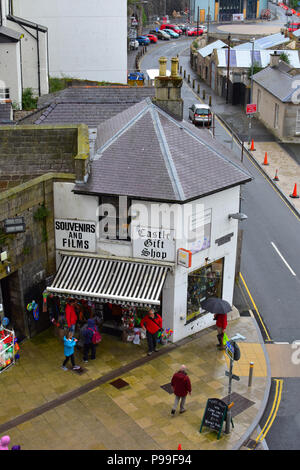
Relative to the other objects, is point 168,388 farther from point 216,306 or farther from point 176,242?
point 176,242

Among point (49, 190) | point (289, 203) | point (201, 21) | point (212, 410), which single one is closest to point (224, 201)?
point (49, 190)

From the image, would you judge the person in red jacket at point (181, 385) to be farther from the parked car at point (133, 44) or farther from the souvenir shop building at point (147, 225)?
the parked car at point (133, 44)

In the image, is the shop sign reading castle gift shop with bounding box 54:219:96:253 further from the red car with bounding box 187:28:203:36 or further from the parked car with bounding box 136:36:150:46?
the red car with bounding box 187:28:203:36

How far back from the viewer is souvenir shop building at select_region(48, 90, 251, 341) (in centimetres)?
2044

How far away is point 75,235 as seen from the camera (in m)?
21.7

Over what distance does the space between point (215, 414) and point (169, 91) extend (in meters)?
12.2

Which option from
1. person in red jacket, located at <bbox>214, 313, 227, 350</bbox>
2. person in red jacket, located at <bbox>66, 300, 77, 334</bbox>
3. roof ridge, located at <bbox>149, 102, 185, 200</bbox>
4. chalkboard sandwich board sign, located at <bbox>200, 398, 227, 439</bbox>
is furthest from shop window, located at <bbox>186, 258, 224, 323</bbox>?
chalkboard sandwich board sign, located at <bbox>200, 398, 227, 439</bbox>

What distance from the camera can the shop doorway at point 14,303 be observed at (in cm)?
2097

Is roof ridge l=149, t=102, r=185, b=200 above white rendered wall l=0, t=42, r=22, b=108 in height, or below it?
below

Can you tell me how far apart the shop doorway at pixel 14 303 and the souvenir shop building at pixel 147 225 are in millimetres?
1101

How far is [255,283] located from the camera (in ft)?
88.9

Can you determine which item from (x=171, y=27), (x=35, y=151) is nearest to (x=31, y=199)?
(x=35, y=151)

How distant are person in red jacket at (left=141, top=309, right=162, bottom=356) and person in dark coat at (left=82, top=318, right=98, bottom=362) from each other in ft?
5.37
